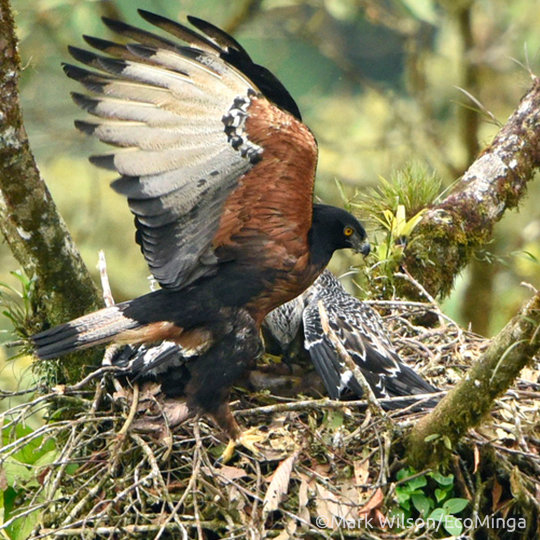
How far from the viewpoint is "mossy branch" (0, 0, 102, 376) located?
16.4ft

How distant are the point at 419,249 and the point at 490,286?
7.81 ft

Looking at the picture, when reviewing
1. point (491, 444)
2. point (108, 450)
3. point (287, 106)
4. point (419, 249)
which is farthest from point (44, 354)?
point (419, 249)

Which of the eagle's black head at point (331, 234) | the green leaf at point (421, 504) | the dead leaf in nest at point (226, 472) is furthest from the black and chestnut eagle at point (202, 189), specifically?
the green leaf at point (421, 504)

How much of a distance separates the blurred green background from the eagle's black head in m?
2.68

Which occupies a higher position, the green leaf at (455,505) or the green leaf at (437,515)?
the green leaf at (455,505)

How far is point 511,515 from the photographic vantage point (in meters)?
5.02

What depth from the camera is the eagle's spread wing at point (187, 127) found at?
516 cm

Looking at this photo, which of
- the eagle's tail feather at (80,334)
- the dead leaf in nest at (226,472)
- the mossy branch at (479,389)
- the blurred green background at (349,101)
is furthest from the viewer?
the blurred green background at (349,101)

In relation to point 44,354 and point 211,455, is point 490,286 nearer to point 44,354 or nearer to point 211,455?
point 211,455

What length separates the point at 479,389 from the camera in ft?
13.8

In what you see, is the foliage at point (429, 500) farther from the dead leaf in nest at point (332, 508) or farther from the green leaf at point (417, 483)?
the dead leaf in nest at point (332, 508)

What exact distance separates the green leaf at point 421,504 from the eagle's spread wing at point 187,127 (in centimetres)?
198

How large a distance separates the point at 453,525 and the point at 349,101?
8.06m

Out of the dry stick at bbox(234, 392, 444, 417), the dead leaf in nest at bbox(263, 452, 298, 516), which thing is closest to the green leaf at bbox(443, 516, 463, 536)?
Result: the dry stick at bbox(234, 392, 444, 417)
